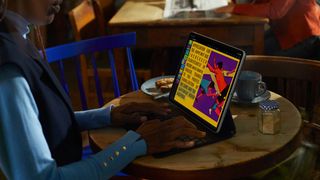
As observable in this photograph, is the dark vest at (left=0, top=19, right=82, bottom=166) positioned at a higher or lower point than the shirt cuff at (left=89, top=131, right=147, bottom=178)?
higher

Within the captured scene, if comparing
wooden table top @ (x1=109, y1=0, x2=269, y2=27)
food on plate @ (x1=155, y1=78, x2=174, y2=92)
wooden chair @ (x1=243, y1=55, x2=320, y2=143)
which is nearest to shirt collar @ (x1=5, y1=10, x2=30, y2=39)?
food on plate @ (x1=155, y1=78, x2=174, y2=92)

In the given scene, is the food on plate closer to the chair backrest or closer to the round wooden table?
the round wooden table

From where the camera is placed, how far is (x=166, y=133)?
1233 mm

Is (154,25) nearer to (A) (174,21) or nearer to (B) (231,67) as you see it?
(A) (174,21)

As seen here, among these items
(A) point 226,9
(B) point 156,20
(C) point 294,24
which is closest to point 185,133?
(B) point 156,20

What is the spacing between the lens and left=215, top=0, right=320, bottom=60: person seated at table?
2.68 metres

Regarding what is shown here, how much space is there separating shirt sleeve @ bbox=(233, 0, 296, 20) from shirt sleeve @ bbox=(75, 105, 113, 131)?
54.7 inches

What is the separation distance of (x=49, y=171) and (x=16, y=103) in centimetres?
18

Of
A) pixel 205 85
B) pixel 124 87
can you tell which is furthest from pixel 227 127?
pixel 124 87

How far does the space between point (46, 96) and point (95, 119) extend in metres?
0.32

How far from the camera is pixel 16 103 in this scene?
1.05m

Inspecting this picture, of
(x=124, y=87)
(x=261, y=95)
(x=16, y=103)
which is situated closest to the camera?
(x=16, y=103)

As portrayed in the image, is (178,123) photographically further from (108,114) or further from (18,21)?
(18,21)

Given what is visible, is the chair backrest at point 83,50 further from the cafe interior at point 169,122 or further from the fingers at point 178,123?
the fingers at point 178,123
